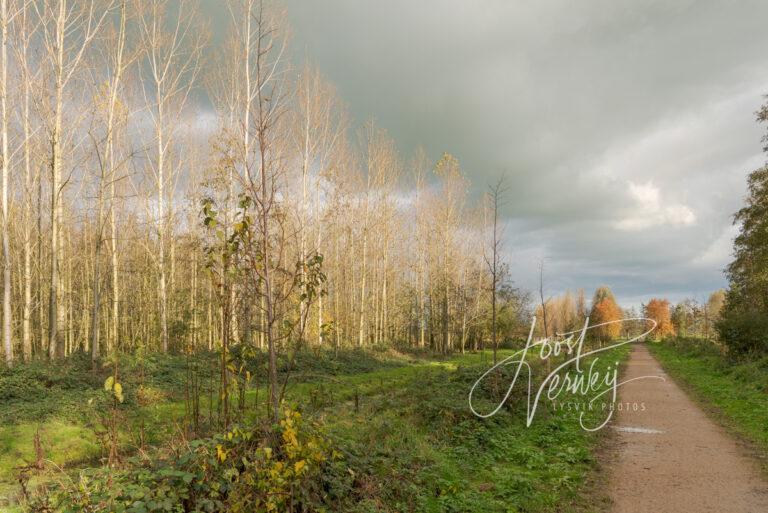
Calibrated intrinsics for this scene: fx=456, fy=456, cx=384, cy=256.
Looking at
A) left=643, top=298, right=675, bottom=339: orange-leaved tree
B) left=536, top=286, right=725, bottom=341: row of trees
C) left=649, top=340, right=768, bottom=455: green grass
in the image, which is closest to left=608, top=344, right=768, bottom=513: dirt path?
left=649, top=340, right=768, bottom=455: green grass

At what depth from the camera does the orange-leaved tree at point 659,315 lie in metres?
57.5

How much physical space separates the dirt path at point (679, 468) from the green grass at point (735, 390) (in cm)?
43

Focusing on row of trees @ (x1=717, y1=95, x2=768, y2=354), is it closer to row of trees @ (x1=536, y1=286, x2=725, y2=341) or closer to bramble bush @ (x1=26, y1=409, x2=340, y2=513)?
row of trees @ (x1=536, y1=286, x2=725, y2=341)

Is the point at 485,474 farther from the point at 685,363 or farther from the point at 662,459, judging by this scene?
the point at 685,363

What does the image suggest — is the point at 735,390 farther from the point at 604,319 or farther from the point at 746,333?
the point at 604,319

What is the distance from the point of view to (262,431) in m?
4.26

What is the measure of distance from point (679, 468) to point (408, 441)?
146 inches

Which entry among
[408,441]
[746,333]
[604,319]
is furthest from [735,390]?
[604,319]

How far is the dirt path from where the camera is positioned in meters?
5.05

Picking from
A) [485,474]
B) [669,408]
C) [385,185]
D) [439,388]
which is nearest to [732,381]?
[669,408]

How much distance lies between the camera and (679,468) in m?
6.21

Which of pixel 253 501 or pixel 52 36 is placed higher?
Answer: pixel 52 36

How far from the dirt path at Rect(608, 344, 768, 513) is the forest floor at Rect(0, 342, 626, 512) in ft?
1.48

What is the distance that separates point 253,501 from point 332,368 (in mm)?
13257
